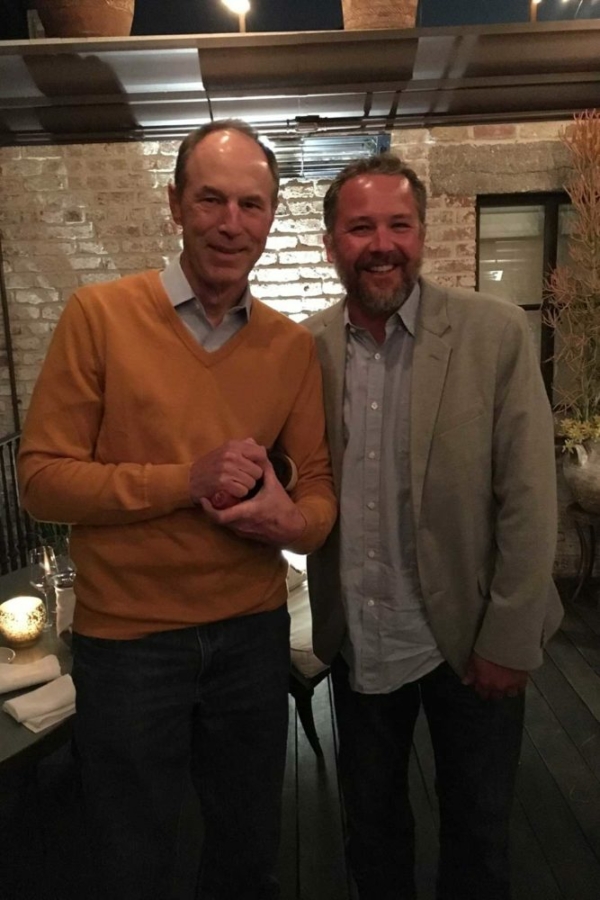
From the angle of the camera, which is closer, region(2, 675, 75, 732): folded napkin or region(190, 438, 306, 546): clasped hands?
region(190, 438, 306, 546): clasped hands

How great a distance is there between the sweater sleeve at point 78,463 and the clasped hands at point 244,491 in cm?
4

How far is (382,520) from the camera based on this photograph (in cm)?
142

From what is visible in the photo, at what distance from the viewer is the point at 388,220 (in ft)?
4.56

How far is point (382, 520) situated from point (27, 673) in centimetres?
105

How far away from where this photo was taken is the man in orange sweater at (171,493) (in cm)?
123

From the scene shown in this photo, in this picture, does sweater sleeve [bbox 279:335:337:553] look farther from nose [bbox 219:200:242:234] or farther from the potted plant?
the potted plant

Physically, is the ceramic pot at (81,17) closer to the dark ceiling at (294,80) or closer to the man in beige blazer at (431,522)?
the dark ceiling at (294,80)

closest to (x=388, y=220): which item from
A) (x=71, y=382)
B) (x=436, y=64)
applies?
(x=71, y=382)

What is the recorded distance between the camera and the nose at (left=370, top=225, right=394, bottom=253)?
138 cm

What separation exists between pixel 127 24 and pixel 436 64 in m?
1.18

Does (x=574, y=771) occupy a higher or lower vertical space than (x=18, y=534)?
lower

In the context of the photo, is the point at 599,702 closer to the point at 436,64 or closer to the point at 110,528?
the point at 110,528

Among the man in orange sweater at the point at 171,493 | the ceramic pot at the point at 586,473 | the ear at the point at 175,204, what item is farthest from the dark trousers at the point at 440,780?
the ceramic pot at the point at 586,473

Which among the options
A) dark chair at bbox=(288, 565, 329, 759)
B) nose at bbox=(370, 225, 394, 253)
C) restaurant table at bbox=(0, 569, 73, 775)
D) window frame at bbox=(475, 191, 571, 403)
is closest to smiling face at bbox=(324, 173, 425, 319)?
nose at bbox=(370, 225, 394, 253)
